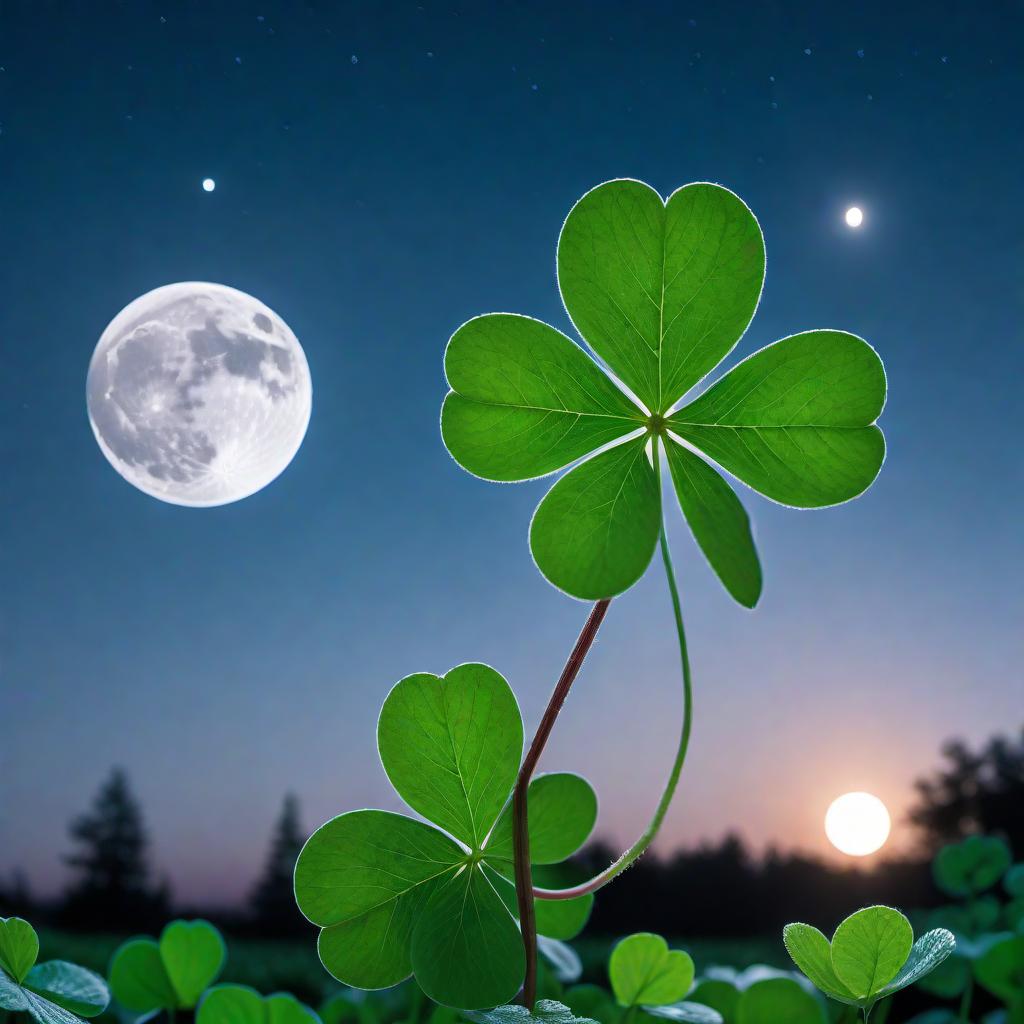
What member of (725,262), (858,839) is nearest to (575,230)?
(725,262)

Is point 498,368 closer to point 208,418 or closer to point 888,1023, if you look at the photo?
point 888,1023

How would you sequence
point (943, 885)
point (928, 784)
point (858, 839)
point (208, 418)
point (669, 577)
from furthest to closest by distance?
point (928, 784), point (858, 839), point (208, 418), point (943, 885), point (669, 577)

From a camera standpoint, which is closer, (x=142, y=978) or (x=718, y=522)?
(x=718, y=522)

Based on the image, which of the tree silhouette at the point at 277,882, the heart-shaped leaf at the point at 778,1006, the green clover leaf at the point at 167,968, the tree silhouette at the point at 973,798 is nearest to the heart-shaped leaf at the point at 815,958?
the heart-shaped leaf at the point at 778,1006

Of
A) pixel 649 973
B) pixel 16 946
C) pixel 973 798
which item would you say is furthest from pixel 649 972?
pixel 973 798

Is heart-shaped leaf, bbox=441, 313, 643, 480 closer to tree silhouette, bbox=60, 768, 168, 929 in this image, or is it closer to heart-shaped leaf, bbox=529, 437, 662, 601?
heart-shaped leaf, bbox=529, 437, 662, 601

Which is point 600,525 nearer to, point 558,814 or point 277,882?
point 558,814

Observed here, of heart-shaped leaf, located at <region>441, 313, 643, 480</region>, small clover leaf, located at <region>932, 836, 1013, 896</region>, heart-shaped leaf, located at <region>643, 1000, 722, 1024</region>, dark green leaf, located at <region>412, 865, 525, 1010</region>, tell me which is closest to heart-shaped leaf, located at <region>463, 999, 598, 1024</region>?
dark green leaf, located at <region>412, 865, 525, 1010</region>
